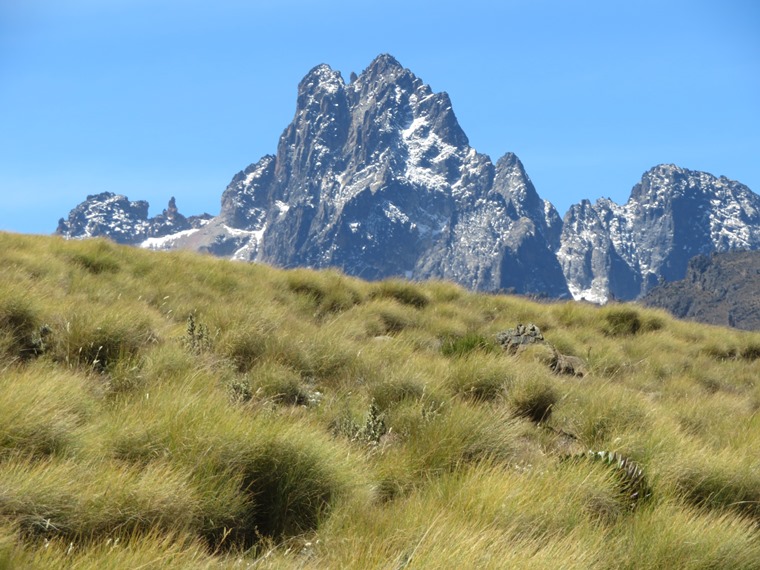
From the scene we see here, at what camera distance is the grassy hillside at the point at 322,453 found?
3266 mm

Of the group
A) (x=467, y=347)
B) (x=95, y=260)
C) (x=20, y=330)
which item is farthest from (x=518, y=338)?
(x=95, y=260)

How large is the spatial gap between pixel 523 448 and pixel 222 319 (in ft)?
12.6

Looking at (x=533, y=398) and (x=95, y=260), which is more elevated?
(x=95, y=260)

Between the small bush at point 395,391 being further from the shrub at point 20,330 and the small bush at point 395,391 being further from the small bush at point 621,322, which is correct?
the small bush at point 621,322

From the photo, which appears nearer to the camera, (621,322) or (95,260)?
(95,260)

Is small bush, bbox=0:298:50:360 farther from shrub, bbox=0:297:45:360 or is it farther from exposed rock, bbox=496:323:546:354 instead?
exposed rock, bbox=496:323:546:354

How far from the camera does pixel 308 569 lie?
3.16m

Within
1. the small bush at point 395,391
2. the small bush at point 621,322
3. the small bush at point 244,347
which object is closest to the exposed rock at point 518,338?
the small bush at point 395,391

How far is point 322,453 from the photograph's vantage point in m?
4.27

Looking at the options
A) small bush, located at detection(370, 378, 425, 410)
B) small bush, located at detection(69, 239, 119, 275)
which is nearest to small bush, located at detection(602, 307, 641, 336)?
small bush, located at detection(370, 378, 425, 410)

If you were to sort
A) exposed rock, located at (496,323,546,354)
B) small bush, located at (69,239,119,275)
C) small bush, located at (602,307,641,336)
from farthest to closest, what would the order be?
small bush, located at (602,307,641,336) → small bush, located at (69,239,119,275) → exposed rock, located at (496,323,546,354)

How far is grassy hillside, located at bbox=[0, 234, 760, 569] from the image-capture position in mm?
3266

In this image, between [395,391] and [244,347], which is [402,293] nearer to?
[244,347]

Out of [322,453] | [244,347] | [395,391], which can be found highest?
[244,347]
